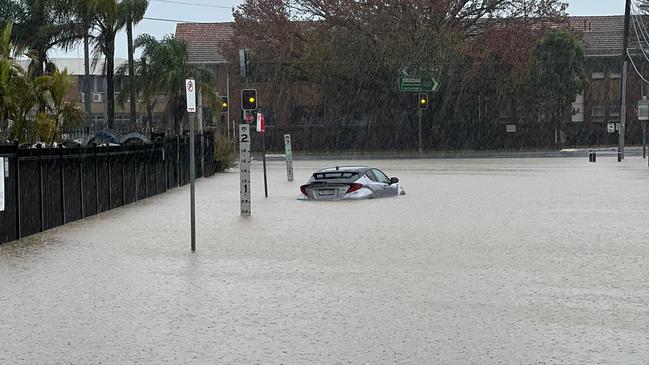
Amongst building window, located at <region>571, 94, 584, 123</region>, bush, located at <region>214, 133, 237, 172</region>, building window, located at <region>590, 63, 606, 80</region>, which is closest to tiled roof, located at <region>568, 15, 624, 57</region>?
building window, located at <region>590, 63, 606, 80</region>

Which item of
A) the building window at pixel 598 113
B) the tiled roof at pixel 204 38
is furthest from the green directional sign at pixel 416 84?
the building window at pixel 598 113

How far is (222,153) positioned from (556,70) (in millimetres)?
33348

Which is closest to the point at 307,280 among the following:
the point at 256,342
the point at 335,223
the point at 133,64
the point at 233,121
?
the point at 256,342

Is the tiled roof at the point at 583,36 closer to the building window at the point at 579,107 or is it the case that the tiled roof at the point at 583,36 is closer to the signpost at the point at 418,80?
the building window at the point at 579,107

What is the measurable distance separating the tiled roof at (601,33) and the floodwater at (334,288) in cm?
6173

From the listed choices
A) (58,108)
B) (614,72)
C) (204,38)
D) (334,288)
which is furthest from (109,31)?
(614,72)

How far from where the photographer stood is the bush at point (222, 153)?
43.7 m

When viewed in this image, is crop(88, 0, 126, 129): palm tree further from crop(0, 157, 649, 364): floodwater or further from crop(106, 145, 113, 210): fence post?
crop(0, 157, 649, 364): floodwater

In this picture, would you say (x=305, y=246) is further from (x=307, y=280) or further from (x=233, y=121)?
(x=233, y=121)

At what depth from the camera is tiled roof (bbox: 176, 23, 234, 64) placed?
82.6 m

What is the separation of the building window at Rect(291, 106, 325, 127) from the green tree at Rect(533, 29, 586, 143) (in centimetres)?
1712

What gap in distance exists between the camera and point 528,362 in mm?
8062

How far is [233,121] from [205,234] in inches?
2391

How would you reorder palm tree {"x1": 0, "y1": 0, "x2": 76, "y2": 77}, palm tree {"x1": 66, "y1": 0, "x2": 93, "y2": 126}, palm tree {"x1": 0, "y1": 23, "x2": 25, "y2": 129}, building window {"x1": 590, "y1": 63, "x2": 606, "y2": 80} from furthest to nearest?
building window {"x1": 590, "y1": 63, "x2": 606, "y2": 80} → palm tree {"x1": 0, "y1": 0, "x2": 76, "y2": 77} → palm tree {"x1": 66, "y1": 0, "x2": 93, "y2": 126} → palm tree {"x1": 0, "y1": 23, "x2": 25, "y2": 129}
